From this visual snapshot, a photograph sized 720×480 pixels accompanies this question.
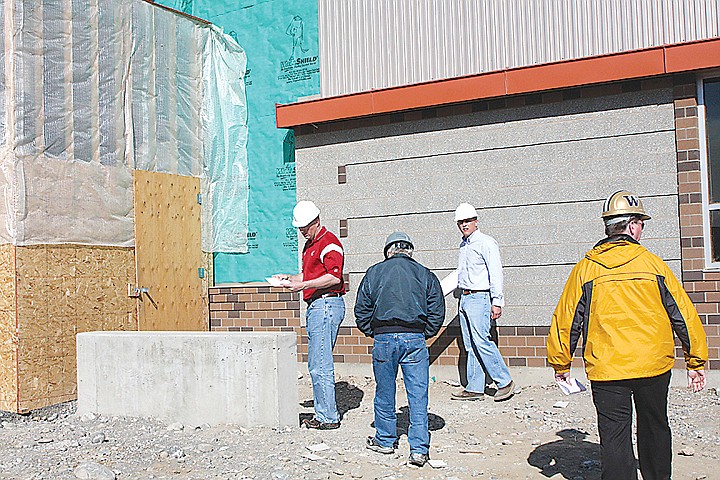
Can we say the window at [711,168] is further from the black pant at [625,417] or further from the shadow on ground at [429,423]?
the black pant at [625,417]

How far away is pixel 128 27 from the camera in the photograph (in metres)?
10.9

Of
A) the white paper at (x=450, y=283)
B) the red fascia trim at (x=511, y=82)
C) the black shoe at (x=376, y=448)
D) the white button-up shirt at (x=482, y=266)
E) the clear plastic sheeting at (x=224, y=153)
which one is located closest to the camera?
the black shoe at (x=376, y=448)

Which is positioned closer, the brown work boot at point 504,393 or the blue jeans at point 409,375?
the blue jeans at point 409,375

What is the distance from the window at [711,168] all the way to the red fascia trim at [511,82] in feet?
1.38

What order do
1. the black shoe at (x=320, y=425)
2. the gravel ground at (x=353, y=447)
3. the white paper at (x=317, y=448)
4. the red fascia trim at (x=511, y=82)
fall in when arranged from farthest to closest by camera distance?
1. the red fascia trim at (x=511, y=82)
2. the black shoe at (x=320, y=425)
3. the white paper at (x=317, y=448)
4. the gravel ground at (x=353, y=447)

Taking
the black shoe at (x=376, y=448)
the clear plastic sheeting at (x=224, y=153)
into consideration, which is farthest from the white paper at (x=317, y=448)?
the clear plastic sheeting at (x=224, y=153)

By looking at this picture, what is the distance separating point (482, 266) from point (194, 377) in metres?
3.22

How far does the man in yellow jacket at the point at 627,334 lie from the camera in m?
4.82

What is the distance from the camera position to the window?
28.4 feet

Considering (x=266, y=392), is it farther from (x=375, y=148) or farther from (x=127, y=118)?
(x=127, y=118)

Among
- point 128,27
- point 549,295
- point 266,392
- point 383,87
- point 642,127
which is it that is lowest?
point 266,392

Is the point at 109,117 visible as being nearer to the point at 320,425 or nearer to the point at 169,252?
the point at 169,252

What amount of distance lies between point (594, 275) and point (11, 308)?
671 cm

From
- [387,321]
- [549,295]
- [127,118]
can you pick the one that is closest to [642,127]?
[549,295]
